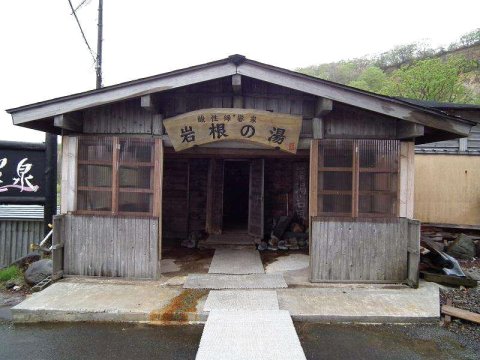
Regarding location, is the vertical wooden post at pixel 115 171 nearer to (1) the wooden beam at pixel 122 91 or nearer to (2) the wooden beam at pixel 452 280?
(1) the wooden beam at pixel 122 91

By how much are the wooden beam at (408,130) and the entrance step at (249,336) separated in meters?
3.57

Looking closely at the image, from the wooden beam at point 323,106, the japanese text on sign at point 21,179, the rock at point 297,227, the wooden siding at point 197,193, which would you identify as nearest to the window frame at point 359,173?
the wooden beam at point 323,106

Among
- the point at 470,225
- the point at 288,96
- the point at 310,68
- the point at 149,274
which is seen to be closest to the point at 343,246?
the point at 288,96

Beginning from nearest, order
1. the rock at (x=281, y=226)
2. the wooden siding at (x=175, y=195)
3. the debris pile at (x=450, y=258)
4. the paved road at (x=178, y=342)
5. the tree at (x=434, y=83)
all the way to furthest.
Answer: the paved road at (x=178, y=342) → the debris pile at (x=450, y=258) → the rock at (x=281, y=226) → the wooden siding at (x=175, y=195) → the tree at (x=434, y=83)

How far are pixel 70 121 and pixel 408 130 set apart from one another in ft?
19.0

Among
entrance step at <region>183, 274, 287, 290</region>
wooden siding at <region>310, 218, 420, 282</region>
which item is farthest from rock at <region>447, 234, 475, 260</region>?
entrance step at <region>183, 274, 287, 290</region>

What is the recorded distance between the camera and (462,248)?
8023 millimetres

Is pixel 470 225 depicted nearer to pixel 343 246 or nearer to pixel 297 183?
pixel 297 183

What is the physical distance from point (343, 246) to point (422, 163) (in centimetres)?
513

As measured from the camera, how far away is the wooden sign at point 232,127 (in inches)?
220

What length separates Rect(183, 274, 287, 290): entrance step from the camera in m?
5.41

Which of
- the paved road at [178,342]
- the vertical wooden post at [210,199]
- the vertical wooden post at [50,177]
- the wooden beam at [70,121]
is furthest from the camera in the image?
the vertical wooden post at [210,199]

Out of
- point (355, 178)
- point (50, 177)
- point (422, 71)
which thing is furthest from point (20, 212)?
point (422, 71)

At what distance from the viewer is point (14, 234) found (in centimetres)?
768
